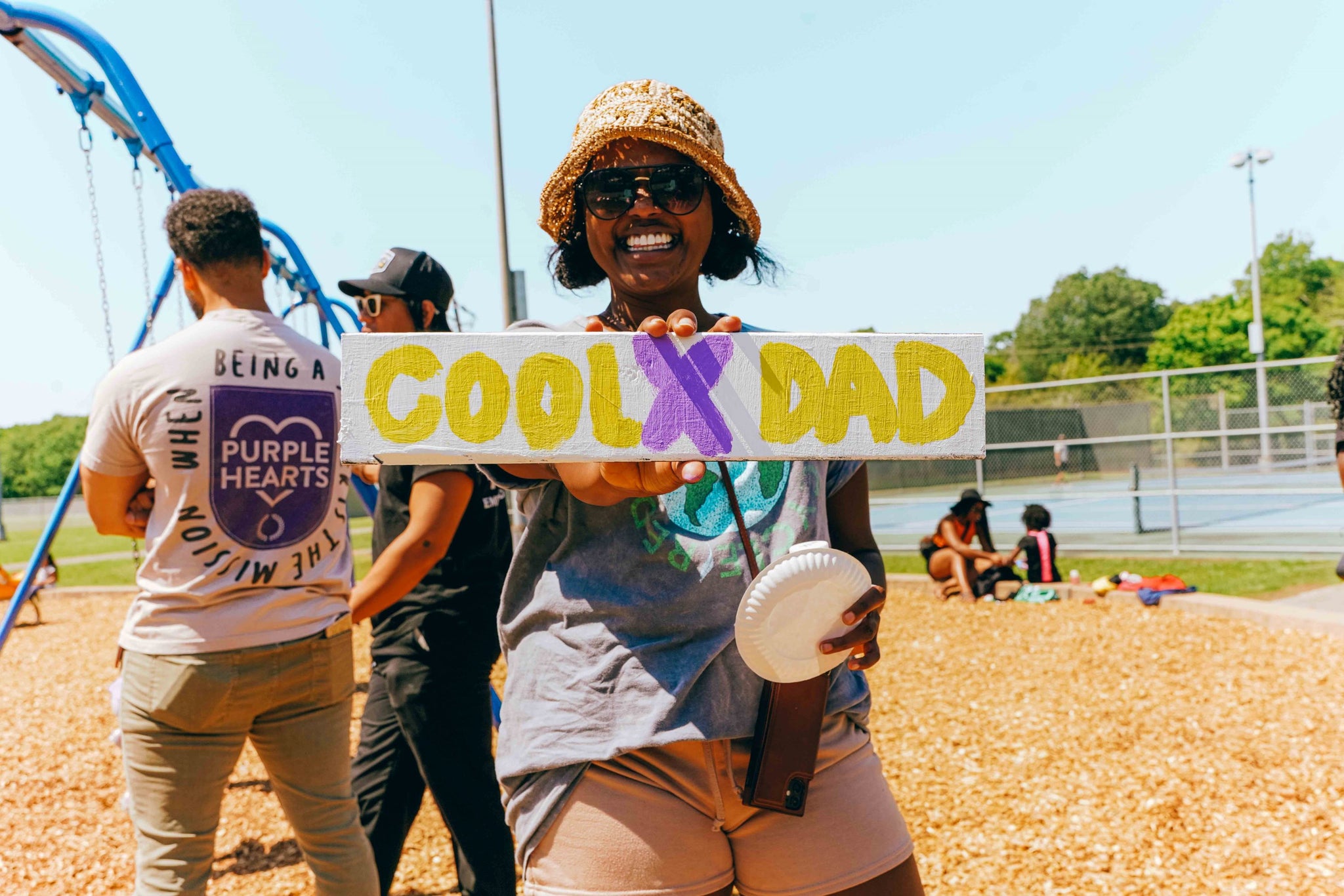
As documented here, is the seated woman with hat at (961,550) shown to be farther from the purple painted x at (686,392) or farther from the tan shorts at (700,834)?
the purple painted x at (686,392)

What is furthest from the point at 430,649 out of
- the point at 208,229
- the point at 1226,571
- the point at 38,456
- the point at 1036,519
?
the point at 38,456

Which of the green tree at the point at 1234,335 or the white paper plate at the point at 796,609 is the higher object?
the green tree at the point at 1234,335

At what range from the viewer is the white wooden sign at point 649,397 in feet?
3.81

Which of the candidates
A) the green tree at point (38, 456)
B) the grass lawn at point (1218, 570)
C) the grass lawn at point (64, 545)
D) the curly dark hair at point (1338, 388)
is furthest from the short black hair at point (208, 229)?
the green tree at point (38, 456)

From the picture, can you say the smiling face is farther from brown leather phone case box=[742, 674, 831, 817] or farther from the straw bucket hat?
brown leather phone case box=[742, 674, 831, 817]

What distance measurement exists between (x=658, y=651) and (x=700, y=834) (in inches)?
10.1

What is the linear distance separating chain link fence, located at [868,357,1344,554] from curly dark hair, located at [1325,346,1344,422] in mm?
1704

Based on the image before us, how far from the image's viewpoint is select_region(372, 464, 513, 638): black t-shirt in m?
2.57

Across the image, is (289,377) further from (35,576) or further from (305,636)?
(35,576)

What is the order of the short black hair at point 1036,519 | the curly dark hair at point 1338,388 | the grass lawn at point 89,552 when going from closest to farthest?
the curly dark hair at point 1338,388 < the short black hair at point 1036,519 < the grass lawn at point 89,552

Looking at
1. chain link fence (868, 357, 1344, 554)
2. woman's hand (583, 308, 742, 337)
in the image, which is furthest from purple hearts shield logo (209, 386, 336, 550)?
chain link fence (868, 357, 1344, 554)

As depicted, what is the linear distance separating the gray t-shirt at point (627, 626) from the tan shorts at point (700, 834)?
4cm

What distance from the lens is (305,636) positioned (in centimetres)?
220

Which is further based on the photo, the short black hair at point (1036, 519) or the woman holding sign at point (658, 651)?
the short black hair at point (1036, 519)
